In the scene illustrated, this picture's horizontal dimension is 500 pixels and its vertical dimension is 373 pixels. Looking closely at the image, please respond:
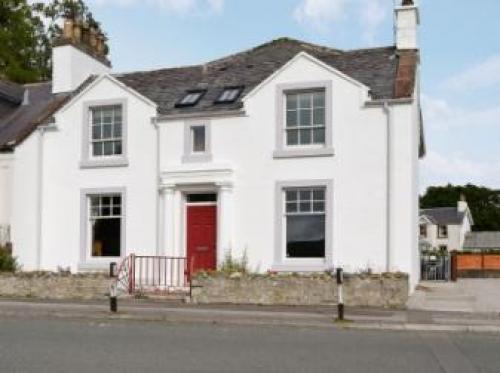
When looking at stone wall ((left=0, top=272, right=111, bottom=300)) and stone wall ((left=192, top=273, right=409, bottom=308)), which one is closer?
stone wall ((left=192, top=273, right=409, bottom=308))

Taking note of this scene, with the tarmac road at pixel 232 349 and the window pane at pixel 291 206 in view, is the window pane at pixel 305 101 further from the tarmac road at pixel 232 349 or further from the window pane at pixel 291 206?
the tarmac road at pixel 232 349

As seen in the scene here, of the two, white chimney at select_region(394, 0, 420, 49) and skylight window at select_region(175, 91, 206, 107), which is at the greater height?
white chimney at select_region(394, 0, 420, 49)

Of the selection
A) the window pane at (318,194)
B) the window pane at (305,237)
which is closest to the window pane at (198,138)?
the window pane at (305,237)

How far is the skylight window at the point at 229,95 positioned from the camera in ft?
71.5

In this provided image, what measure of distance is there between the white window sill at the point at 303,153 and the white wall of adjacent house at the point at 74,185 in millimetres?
3726

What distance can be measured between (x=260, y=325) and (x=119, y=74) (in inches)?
518

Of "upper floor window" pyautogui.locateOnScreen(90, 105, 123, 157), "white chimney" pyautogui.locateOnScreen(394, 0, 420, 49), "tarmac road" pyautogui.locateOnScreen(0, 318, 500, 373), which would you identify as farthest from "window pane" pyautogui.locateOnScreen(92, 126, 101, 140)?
"tarmac road" pyautogui.locateOnScreen(0, 318, 500, 373)

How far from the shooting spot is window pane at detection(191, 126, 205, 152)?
21656 mm

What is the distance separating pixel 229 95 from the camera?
2208cm

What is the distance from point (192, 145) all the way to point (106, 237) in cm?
378

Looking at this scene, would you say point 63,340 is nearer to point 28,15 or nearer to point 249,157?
point 249,157

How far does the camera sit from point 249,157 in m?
21.0

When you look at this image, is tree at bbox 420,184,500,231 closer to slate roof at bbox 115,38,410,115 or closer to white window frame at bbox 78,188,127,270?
slate roof at bbox 115,38,410,115

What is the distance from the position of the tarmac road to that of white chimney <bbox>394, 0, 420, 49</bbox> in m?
10.6
